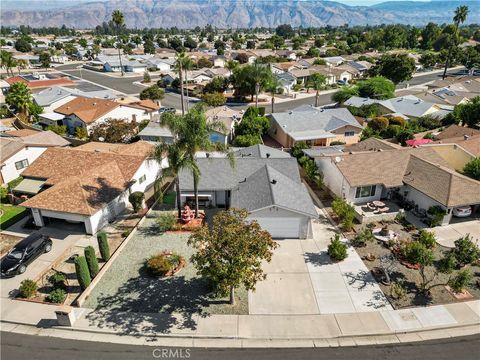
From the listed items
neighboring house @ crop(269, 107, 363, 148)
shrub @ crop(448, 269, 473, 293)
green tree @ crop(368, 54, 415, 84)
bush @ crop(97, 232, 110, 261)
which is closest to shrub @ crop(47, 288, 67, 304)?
bush @ crop(97, 232, 110, 261)

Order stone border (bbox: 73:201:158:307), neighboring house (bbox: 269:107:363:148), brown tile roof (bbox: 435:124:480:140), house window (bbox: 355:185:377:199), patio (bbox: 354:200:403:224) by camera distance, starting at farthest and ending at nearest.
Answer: neighboring house (bbox: 269:107:363:148) < brown tile roof (bbox: 435:124:480:140) < house window (bbox: 355:185:377:199) < patio (bbox: 354:200:403:224) < stone border (bbox: 73:201:158:307)

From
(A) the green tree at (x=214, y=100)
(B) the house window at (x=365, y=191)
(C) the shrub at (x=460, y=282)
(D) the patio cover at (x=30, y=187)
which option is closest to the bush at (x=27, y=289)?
(D) the patio cover at (x=30, y=187)

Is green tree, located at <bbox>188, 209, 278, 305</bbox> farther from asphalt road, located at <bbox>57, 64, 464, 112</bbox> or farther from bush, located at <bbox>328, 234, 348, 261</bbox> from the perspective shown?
asphalt road, located at <bbox>57, 64, 464, 112</bbox>

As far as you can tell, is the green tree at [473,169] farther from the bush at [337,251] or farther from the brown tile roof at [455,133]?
the bush at [337,251]

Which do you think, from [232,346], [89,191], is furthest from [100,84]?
[232,346]

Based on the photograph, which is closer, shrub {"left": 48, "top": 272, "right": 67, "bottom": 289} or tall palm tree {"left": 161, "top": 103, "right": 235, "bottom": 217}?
shrub {"left": 48, "top": 272, "right": 67, "bottom": 289}

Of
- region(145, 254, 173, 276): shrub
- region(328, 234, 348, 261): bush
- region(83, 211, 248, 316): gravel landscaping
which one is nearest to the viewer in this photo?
region(83, 211, 248, 316): gravel landscaping

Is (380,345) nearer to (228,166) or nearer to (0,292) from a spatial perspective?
(228,166)
